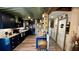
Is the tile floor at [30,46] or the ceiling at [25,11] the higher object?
the ceiling at [25,11]

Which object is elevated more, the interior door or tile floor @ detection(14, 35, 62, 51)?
the interior door

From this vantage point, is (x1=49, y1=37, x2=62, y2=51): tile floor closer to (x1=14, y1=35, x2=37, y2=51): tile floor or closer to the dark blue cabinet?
(x1=14, y1=35, x2=37, y2=51): tile floor

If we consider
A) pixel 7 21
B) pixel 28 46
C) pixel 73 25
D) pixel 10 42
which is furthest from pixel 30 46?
pixel 73 25

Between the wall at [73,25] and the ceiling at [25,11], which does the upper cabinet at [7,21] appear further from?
the wall at [73,25]

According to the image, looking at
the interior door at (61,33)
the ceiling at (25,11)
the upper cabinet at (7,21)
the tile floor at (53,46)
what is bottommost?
the tile floor at (53,46)

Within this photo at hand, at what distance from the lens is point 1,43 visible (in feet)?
5.85

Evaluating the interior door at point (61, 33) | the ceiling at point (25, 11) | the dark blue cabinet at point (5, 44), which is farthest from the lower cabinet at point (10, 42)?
the interior door at point (61, 33)

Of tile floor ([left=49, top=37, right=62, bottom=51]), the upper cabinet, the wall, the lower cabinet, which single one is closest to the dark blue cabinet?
the lower cabinet

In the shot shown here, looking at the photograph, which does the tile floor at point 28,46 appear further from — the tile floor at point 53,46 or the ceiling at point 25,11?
the ceiling at point 25,11

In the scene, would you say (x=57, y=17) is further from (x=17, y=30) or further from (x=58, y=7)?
(x=17, y=30)

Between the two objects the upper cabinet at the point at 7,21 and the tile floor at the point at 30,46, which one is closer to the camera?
the upper cabinet at the point at 7,21
